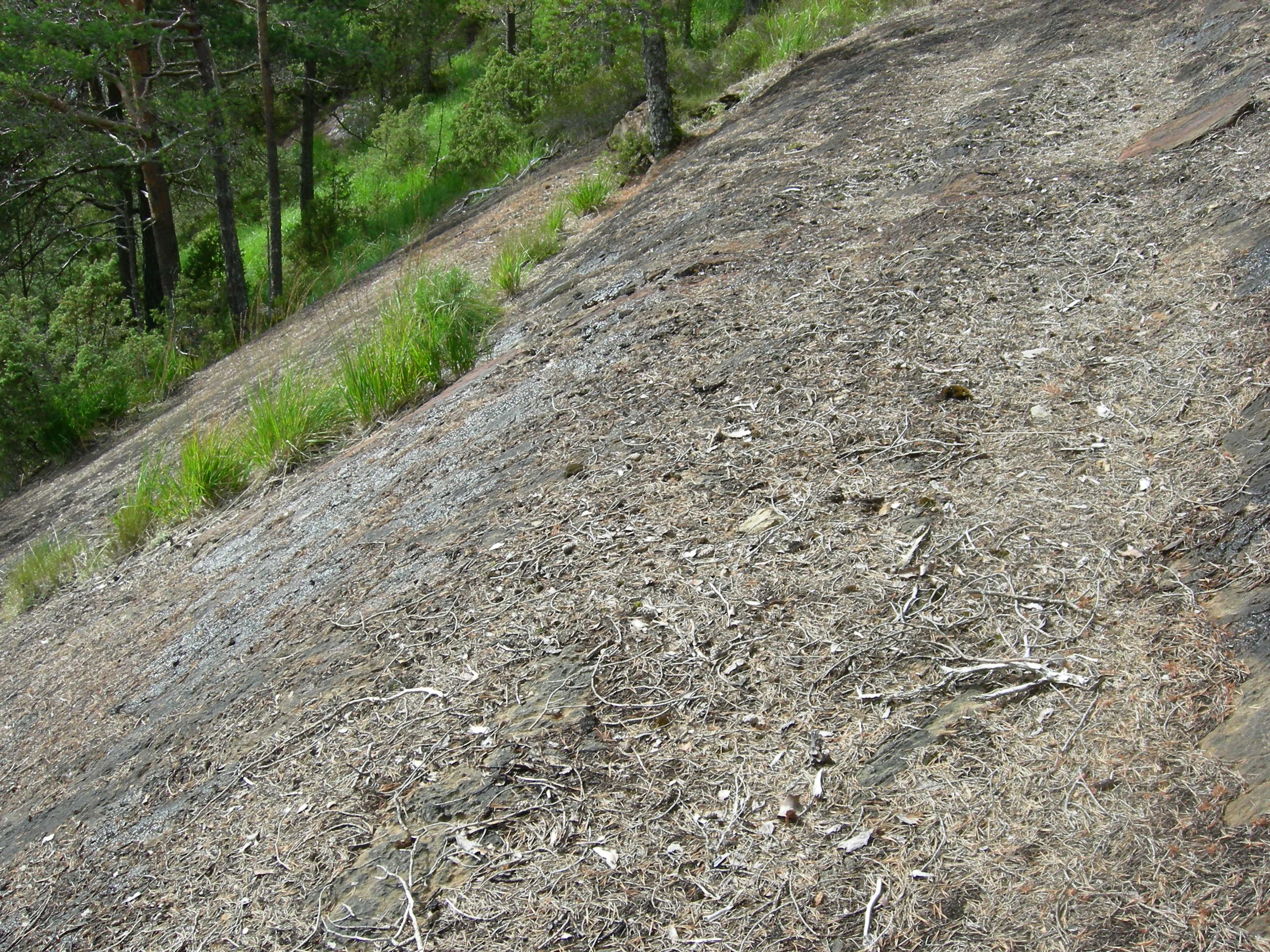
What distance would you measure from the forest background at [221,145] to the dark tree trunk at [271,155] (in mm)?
37

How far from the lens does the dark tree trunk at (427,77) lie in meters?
22.8

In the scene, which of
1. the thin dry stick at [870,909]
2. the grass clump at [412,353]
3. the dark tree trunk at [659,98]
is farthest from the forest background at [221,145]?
the thin dry stick at [870,909]

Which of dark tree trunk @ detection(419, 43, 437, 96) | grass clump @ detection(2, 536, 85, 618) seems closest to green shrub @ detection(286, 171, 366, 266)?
dark tree trunk @ detection(419, 43, 437, 96)

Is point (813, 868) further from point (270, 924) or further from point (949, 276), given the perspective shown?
point (949, 276)

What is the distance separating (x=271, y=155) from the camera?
43.3 feet

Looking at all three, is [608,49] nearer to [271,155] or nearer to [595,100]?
[595,100]

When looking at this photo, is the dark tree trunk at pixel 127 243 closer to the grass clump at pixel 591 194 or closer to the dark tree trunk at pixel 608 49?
the dark tree trunk at pixel 608 49

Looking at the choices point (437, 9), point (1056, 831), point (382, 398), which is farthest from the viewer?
point (437, 9)

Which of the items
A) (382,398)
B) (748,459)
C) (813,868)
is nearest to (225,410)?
(382,398)

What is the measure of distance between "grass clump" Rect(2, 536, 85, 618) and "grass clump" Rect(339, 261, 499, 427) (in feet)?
6.80

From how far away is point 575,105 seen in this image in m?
12.8

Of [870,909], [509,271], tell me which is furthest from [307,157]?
[870,909]

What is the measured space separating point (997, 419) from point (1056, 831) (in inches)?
66.9

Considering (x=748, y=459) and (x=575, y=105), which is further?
(x=575, y=105)
